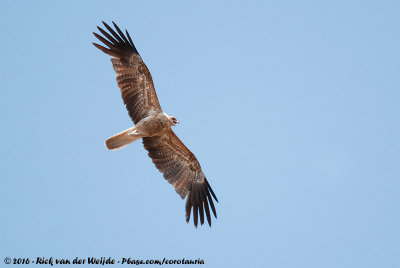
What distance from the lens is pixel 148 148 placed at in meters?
12.5

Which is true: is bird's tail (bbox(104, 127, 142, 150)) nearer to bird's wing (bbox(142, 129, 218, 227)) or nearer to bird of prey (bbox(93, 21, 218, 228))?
bird of prey (bbox(93, 21, 218, 228))

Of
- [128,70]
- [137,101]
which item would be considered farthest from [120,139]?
[128,70]

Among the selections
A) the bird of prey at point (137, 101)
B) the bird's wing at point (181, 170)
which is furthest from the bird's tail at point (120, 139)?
the bird's wing at point (181, 170)

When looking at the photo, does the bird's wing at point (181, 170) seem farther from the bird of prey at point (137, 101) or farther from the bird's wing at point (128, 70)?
the bird's wing at point (128, 70)

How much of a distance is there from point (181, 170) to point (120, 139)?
225cm

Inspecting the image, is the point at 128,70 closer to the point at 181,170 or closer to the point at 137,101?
the point at 137,101

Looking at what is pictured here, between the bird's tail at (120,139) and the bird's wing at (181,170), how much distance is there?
82 cm

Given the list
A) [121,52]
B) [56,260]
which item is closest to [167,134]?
[121,52]

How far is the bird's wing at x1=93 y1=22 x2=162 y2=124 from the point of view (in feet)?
37.8

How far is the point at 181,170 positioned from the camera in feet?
42.2

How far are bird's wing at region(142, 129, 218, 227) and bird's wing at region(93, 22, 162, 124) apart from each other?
1248 millimetres

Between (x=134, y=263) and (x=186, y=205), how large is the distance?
2477 millimetres

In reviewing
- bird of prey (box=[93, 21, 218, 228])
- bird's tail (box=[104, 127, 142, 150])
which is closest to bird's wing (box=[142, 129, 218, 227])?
bird of prey (box=[93, 21, 218, 228])

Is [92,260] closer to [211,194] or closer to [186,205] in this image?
[186,205]
